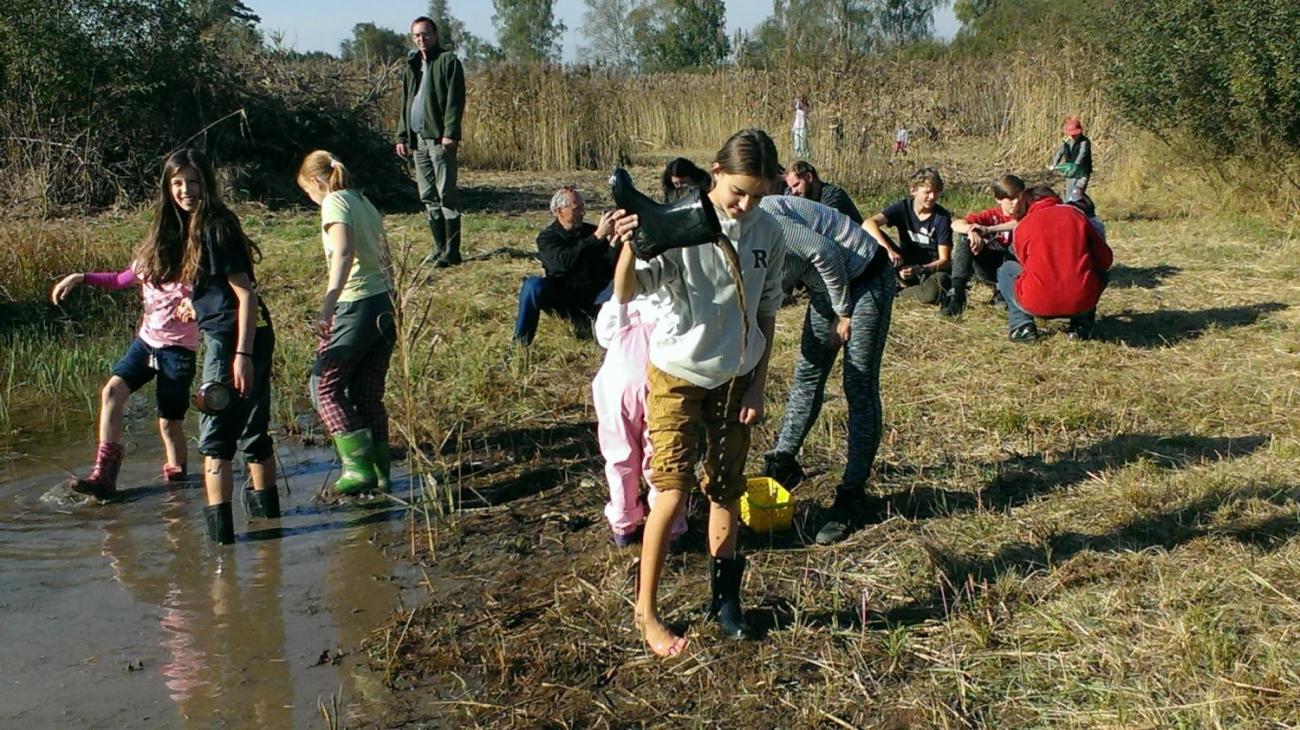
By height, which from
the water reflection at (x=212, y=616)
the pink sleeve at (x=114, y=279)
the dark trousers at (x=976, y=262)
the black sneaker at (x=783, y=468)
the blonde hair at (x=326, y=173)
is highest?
the blonde hair at (x=326, y=173)

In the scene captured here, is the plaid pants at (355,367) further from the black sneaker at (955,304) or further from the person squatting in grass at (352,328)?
the black sneaker at (955,304)

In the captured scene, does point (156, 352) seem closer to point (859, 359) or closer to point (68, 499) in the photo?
point (68, 499)

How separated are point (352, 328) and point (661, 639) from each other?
243 centimetres

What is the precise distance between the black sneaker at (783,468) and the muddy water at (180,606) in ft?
5.72

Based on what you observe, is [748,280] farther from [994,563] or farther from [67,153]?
[67,153]

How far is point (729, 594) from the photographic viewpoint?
419 cm

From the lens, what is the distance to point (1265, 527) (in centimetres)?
480

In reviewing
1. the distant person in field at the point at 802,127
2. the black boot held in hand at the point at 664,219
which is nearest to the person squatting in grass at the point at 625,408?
the black boot held in hand at the point at 664,219

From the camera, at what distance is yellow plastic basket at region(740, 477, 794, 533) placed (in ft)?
16.4

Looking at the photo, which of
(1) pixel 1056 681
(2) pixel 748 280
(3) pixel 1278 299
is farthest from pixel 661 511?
(3) pixel 1278 299

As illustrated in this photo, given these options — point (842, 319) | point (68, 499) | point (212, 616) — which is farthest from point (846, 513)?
point (68, 499)

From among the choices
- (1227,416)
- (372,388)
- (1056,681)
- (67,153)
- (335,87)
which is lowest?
(1056,681)

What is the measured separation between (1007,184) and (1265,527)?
13.7 ft

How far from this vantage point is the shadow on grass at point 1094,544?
4.40 metres
